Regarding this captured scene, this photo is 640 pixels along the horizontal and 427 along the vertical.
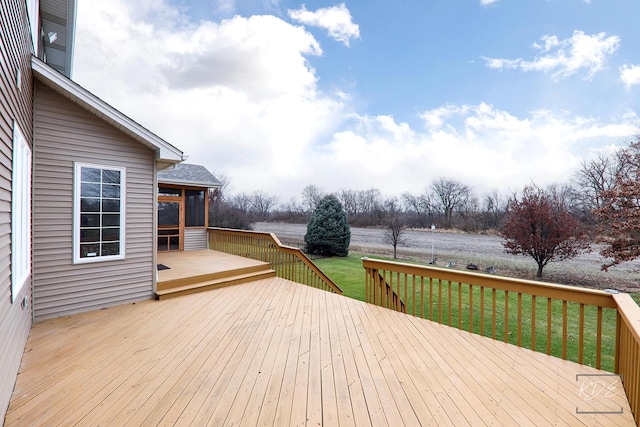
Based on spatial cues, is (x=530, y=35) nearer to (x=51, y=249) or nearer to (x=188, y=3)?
(x=188, y=3)

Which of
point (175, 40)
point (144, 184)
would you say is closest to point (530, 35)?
point (175, 40)

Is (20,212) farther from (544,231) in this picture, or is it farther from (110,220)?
(544,231)

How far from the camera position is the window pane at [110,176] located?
14.2 ft

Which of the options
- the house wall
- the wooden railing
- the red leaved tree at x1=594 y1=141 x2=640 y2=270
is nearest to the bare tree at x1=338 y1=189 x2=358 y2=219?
the wooden railing

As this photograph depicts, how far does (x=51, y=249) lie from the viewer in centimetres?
387

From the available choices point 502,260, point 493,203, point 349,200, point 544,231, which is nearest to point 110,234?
point 544,231

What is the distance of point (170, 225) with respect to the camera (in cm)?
885

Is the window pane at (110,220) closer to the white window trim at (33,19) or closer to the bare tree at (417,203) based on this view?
the white window trim at (33,19)

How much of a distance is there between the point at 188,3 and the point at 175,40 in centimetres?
123

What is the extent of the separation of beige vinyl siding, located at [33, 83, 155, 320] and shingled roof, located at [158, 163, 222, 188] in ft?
12.5

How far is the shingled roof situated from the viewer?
27.4 feet

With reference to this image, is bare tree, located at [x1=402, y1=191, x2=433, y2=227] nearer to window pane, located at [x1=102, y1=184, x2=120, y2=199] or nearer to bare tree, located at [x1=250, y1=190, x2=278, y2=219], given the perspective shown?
bare tree, located at [x1=250, y1=190, x2=278, y2=219]

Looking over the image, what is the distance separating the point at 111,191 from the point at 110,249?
961 millimetres

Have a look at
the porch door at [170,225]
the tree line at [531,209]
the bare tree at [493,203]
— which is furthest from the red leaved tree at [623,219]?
the bare tree at [493,203]
